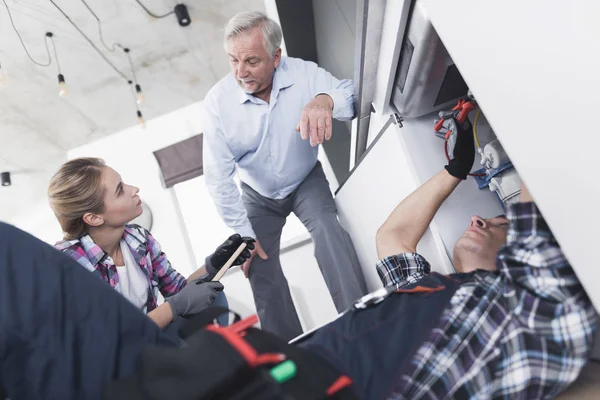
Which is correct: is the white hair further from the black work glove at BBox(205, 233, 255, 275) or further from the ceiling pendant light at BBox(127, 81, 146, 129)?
the ceiling pendant light at BBox(127, 81, 146, 129)

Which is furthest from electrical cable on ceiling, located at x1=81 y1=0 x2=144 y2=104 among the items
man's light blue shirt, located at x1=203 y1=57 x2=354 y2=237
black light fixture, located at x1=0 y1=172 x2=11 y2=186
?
man's light blue shirt, located at x1=203 y1=57 x2=354 y2=237

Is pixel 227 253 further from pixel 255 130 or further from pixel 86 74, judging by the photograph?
pixel 86 74

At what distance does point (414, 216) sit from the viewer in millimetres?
1188

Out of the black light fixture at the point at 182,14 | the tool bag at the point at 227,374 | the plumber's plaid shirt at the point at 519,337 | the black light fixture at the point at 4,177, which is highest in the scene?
the black light fixture at the point at 182,14

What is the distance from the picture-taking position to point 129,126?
4.59 metres

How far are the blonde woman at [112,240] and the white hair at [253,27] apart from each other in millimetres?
712

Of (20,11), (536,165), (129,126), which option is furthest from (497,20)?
(129,126)

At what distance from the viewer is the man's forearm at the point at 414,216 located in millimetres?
1140

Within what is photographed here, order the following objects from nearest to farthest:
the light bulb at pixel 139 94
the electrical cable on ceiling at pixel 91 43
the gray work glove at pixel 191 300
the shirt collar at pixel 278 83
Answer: the gray work glove at pixel 191 300 < the shirt collar at pixel 278 83 < the electrical cable on ceiling at pixel 91 43 < the light bulb at pixel 139 94

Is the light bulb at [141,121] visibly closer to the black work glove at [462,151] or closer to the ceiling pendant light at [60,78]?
the ceiling pendant light at [60,78]

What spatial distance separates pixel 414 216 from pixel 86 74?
3555 mm

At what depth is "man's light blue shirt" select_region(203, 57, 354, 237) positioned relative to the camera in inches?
68.5

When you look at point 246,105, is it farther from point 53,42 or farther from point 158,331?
point 53,42

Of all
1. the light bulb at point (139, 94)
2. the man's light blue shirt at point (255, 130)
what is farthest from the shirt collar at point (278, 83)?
the light bulb at point (139, 94)
